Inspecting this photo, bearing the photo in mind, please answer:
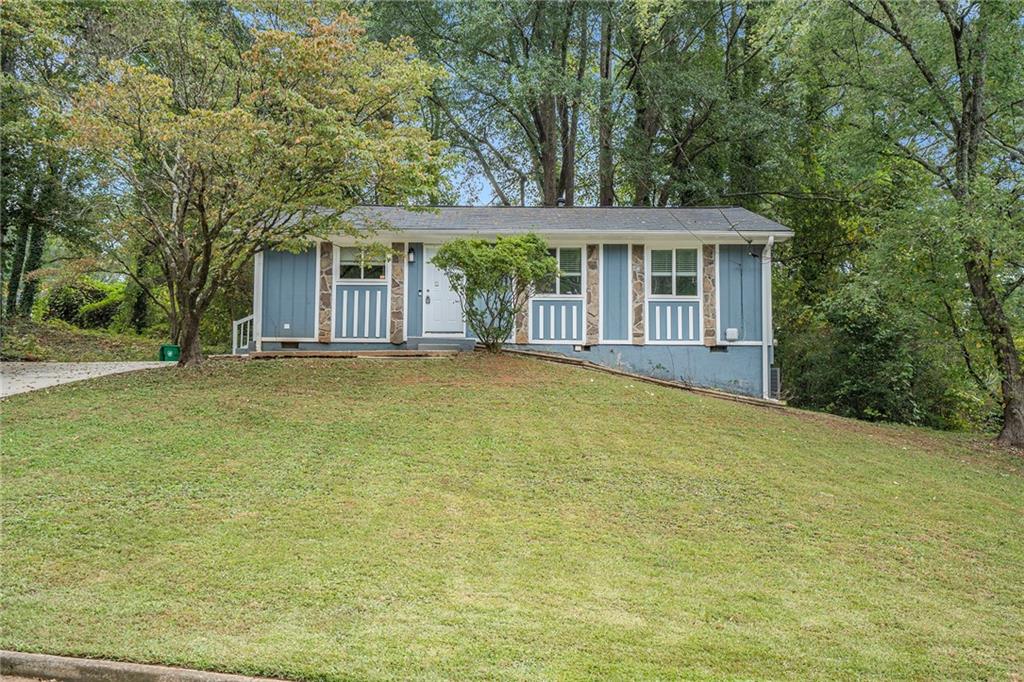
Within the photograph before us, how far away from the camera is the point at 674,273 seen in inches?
509

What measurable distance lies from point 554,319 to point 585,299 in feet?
2.39

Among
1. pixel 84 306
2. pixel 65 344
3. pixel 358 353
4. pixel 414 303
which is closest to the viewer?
pixel 358 353

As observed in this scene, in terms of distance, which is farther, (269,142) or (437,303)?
(437,303)

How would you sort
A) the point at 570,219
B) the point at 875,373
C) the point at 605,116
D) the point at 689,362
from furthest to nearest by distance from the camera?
the point at 605,116 → the point at 570,219 → the point at 689,362 → the point at 875,373

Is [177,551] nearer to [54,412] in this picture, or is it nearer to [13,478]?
[13,478]

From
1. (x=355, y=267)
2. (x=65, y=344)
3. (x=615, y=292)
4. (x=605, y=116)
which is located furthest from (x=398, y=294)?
(x=605, y=116)

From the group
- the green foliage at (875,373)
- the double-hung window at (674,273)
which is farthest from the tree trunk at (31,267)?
the green foliage at (875,373)

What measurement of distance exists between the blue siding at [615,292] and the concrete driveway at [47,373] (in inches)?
317

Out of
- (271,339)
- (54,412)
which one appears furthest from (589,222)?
(54,412)

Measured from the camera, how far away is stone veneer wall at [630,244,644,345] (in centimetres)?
1282

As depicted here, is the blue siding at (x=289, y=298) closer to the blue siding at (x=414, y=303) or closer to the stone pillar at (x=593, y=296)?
the blue siding at (x=414, y=303)

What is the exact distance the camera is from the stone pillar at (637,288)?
12820 mm

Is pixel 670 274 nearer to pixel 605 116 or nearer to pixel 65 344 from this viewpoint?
pixel 605 116

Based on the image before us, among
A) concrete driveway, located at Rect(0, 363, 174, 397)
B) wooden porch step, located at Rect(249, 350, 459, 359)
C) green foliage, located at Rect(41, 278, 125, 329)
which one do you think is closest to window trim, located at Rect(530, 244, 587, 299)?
wooden porch step, located at Rect(249, 350, 459, 359)
